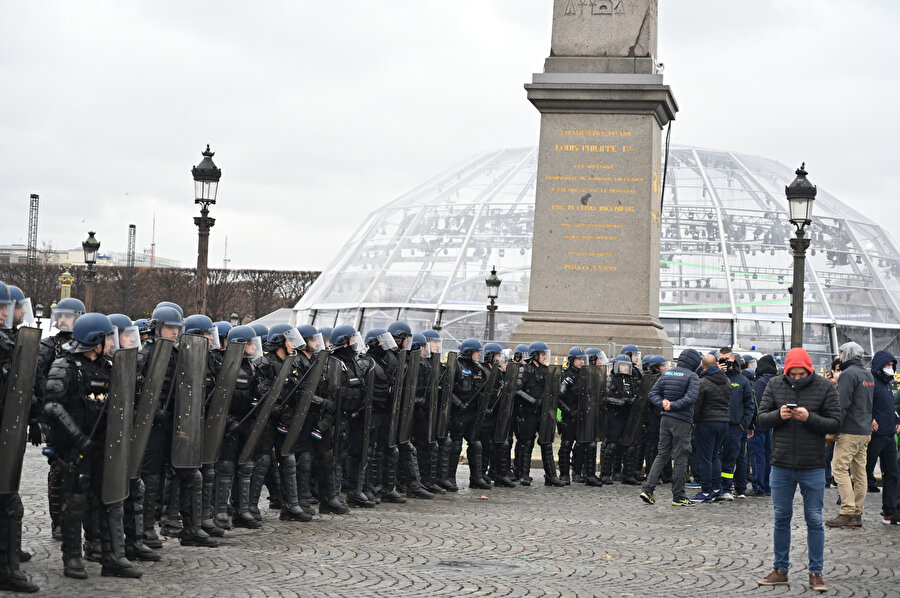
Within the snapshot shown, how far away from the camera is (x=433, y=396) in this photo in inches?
592

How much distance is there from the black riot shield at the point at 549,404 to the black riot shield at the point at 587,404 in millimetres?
348

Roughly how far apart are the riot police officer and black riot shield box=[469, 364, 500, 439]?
24.8 feet

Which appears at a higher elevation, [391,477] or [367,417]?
[367,417]

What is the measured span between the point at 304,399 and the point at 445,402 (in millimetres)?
3573

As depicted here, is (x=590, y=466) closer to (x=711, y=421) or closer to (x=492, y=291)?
(x=711, y=421)

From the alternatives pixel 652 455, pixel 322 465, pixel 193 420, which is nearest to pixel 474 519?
pixel 322 465

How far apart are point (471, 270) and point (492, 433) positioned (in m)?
31.3

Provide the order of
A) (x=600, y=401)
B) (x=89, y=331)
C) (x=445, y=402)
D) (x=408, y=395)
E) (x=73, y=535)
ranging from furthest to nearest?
1. (x=600, y=401)
2. (x=445, y=402)
3. (x=408, y=395)
4. (x=89, y=331)
5. (x=73, y=535)

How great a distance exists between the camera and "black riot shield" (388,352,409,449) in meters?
14.0

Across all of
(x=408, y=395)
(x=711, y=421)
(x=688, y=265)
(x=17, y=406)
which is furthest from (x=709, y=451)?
(x=688, y=265)

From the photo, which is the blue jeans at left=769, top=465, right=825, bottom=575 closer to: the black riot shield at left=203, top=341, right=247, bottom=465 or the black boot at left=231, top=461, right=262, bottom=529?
the black riot shield at left=203, top=341, right=247, bottom=465

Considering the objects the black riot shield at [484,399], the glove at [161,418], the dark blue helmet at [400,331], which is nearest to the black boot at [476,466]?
the black riot shield at [484,399]

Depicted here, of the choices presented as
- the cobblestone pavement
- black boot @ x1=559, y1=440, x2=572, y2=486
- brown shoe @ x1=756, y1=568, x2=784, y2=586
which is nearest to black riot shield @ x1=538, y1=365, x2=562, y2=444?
black boot @ x1=559, y1=440, x2=572, y2=486

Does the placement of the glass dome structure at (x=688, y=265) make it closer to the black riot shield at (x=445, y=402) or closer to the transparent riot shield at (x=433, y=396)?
the black riot shield at (x=445, y=402)
